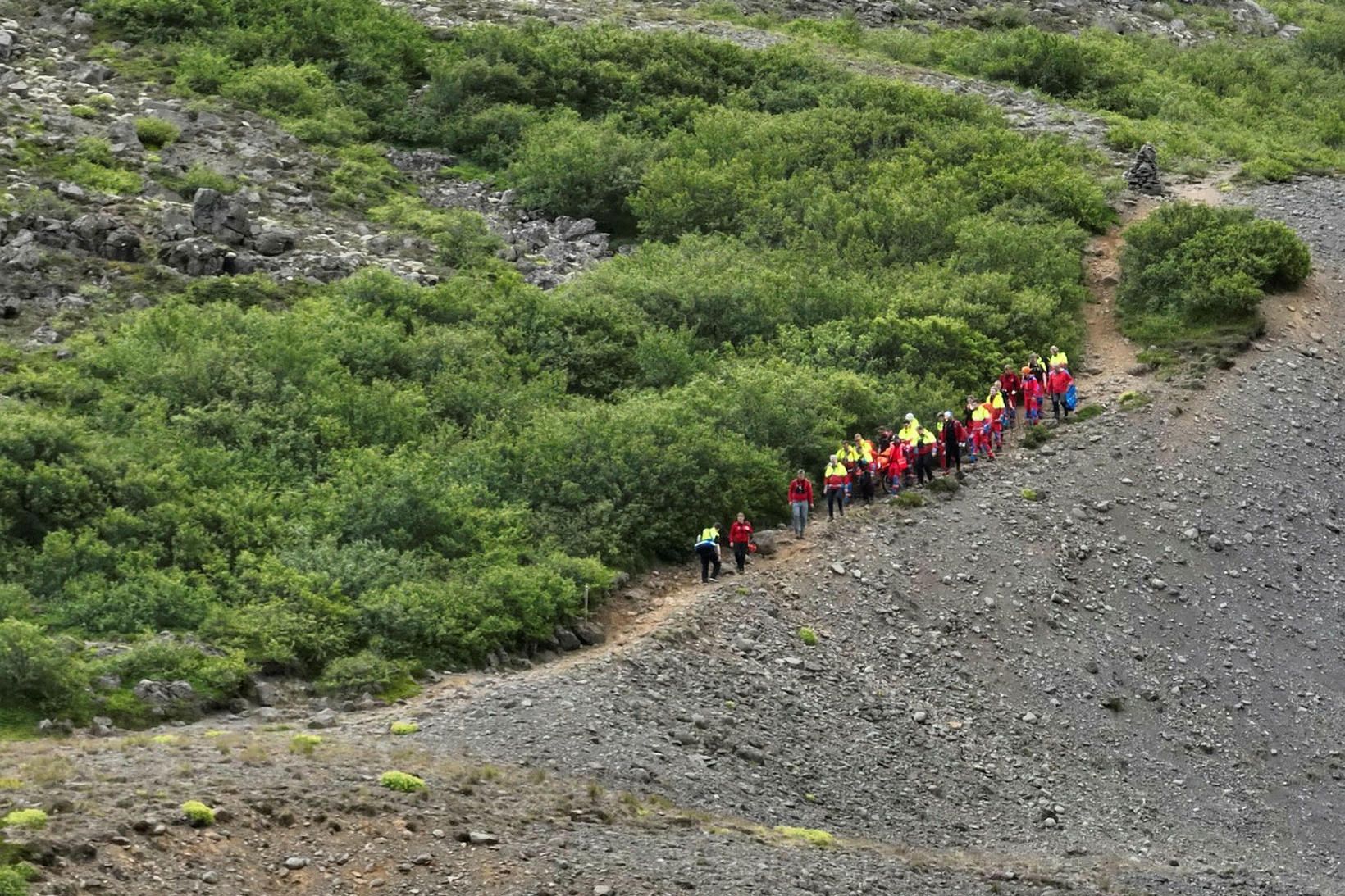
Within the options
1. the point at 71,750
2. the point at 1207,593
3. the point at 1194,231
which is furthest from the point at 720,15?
the point at 71,750

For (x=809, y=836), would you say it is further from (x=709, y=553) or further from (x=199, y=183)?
(x=199, y=183)

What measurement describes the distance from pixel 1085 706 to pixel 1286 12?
58347 mm

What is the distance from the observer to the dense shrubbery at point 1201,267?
45062mm

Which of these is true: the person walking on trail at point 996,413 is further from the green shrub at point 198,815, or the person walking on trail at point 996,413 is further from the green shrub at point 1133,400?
the green shrub at point 198,815

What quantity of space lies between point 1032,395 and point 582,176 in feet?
52.6

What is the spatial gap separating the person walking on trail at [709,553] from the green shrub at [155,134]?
74.0ft

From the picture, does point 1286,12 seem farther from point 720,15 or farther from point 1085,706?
A: point 1085,706

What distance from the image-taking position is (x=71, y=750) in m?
24.9

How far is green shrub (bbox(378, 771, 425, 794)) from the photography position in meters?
24.1

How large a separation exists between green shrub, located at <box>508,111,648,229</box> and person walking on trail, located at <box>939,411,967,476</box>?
15854 mm

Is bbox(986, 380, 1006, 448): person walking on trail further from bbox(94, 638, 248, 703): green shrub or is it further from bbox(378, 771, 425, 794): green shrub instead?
bbox(378, 771, 425, 794): green shrub

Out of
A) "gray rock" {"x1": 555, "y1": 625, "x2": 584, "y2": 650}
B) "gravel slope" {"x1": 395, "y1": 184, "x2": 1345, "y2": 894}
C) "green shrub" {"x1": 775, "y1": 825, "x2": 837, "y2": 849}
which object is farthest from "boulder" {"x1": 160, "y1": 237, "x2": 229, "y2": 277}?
"green shrub" {"x1": 775, "y1": 825, "x2": 837, "y2": 849}

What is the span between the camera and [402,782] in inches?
951

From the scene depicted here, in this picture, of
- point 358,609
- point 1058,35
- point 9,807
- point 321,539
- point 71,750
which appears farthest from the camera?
point 1058,35
